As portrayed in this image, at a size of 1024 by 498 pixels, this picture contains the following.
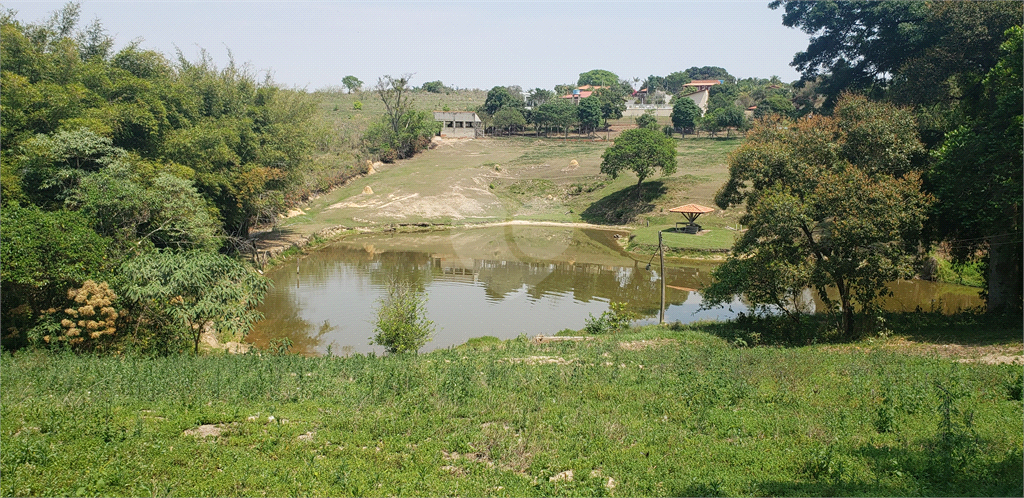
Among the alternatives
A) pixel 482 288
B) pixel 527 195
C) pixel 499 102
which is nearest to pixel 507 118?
pixel 499 102

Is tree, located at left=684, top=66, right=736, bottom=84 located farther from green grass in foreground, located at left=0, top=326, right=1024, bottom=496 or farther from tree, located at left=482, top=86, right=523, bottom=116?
green grass in foreground, located at left=0, top=326, right=1024, bottom=496

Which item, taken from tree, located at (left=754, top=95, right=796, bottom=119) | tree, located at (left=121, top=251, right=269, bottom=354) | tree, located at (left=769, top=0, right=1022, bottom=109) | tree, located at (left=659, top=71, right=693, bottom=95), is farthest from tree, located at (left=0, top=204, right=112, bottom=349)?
tree, located at (left=659, top=71, right=693, bottom=95)

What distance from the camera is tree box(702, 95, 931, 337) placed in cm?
1675

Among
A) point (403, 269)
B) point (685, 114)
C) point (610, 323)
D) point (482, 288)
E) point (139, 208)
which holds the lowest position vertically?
point (482, 288)

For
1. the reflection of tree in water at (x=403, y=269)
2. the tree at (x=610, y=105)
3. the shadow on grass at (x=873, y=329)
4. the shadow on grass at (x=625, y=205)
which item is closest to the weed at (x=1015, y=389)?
the shadow on grass at (x=873, y=329)

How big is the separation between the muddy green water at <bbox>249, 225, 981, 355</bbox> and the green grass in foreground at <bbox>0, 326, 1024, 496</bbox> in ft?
Answer: 34.5

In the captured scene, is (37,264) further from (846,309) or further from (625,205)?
(625,205)

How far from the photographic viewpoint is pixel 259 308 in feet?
87.7

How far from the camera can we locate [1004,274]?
19.8 metres

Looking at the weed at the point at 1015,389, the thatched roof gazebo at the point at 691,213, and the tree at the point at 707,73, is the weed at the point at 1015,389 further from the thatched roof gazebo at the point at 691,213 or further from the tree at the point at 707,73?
the tree at the point at 707,73

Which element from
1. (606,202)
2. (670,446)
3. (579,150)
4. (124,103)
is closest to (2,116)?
(124,103)

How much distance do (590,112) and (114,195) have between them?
3012 inches

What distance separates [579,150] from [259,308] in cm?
5485

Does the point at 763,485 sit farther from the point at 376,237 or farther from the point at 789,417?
the point at 376,237
